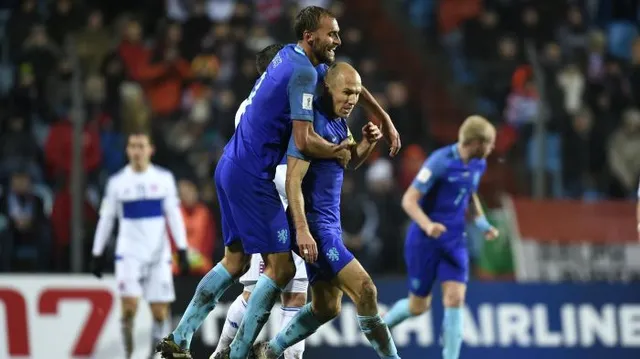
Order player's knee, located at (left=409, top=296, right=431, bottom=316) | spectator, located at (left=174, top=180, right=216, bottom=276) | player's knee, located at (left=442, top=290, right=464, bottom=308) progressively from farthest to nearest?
spectator, located at (left=174, top=180, right=216, bottom=276) → player's knee, located at (left=409, top=296, right=431, bottom=316) → player's knee, located at (left=442, top=290, right=464, bottom=308)

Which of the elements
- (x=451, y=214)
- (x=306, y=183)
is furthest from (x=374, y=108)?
(x=451, y=214)

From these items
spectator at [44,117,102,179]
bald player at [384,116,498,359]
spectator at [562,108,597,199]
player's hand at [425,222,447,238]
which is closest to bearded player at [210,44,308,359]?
player's hand at [425,222,447,238]

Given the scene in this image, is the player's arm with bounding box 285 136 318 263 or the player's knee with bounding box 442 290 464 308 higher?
the player's arm with bounding box 285 136 318 263

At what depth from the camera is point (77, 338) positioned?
1242cm

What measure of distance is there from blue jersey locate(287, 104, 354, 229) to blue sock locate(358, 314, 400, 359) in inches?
25.5

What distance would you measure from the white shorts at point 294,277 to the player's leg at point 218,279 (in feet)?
1.60

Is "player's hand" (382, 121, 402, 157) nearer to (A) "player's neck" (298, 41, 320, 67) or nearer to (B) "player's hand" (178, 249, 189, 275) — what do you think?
(A) "player's neck" (298, 41, 320, 67)

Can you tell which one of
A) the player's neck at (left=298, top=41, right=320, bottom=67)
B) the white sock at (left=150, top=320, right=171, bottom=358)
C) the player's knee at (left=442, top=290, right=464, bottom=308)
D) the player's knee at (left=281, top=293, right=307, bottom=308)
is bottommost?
the white sock at (left=150, top=320, right=171, bottom=358)

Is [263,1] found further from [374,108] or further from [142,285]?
[374,108]

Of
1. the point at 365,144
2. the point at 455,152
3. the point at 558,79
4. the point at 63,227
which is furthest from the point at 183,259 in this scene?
the point at 558,79

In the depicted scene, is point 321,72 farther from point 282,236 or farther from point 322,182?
point 282,236

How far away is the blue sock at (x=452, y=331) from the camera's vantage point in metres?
10.7

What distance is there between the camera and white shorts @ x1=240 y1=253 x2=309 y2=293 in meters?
9.01

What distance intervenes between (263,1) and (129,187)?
6.02 metres
